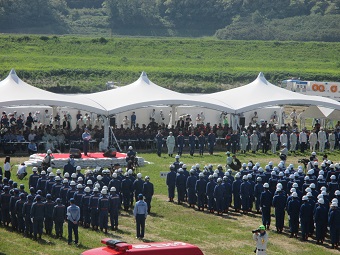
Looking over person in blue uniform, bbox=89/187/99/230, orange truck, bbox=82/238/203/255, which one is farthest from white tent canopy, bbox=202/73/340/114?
orange truck, bbox=82/238/203/255

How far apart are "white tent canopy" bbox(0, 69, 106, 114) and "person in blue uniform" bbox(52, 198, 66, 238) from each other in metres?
13.7

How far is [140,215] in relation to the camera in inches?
880

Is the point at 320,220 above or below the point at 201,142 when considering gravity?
below

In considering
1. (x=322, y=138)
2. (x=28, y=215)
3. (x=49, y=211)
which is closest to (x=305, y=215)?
(x=49, y=211)

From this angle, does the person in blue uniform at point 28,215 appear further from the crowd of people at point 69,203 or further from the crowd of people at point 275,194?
the crowd of people at point 275,194

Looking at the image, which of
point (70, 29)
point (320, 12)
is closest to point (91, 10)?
point (70, 29)

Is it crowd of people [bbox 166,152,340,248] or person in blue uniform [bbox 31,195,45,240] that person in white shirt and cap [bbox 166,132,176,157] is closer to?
crowd of people [bbox 166,152,340,248]

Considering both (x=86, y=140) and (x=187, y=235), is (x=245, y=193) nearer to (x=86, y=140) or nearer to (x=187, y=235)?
(x=187, y=235)

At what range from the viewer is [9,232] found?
75.7 feet

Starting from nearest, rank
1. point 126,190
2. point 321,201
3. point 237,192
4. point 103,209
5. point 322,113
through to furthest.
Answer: point 321,201 → point 103,209 → point 126,190 → point 237,192 → point 322,113

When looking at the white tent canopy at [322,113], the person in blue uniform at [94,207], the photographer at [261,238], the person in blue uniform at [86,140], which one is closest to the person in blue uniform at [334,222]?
the photographer at [261,238]

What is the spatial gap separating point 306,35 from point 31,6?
27.9 metres

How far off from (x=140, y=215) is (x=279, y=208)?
12.5ft

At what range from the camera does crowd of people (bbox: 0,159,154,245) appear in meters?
22.1
